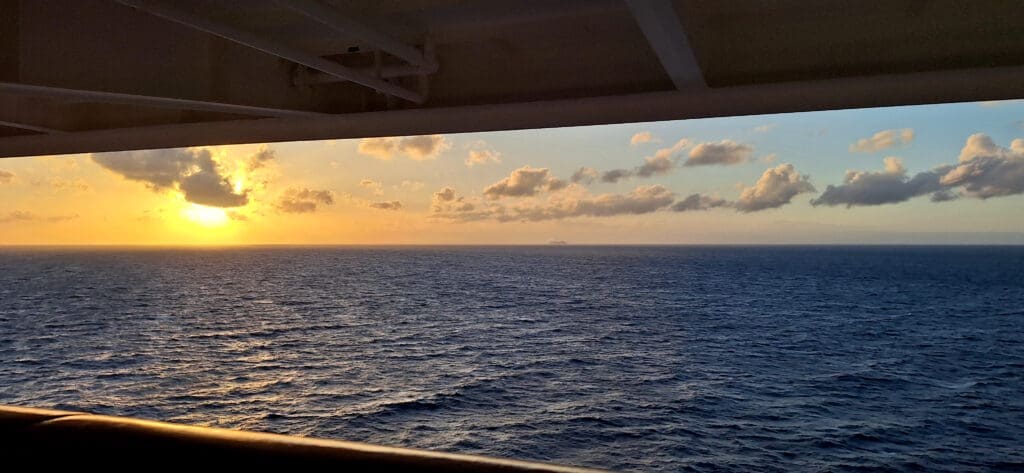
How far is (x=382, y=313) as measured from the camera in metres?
84.1

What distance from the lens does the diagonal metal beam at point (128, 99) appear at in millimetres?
5062

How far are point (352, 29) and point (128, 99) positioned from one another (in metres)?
2.08

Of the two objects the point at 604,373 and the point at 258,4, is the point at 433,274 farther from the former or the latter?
the point at 258,4

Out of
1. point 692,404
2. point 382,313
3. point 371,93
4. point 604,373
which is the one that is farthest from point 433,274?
point 371,93

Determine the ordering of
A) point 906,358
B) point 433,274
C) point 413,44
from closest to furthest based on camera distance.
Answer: point 413,44 < point 906,358 < point 433,274

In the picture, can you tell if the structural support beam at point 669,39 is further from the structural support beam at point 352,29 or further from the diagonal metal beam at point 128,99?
the diagonal metal beam at point 128,99

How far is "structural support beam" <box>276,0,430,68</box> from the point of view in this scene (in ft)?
15.6

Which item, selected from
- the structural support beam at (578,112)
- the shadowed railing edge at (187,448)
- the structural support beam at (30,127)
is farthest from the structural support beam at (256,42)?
the structural support beam at (30,127)

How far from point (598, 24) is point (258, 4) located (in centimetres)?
300

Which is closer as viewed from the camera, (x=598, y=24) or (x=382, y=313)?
(x=598, y=24)

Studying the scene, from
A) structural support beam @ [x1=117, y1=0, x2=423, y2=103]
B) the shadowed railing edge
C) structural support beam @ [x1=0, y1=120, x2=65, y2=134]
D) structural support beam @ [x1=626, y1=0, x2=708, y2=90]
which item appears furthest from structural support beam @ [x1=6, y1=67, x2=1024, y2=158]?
the shadowed railing edge

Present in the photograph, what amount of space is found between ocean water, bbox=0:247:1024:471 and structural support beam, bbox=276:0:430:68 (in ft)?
98.7

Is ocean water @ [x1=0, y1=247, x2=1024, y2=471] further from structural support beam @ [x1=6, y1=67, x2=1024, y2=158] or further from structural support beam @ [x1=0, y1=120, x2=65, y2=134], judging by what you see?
structural support beam @ [x1=0, y1=120, x2=65, y2=134]

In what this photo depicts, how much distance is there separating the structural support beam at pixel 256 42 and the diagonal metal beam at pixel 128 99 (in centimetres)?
80
